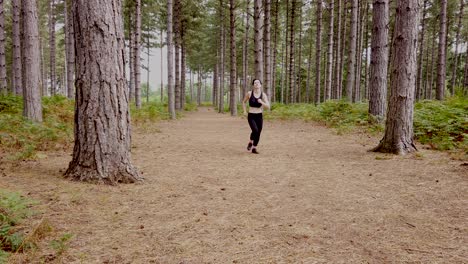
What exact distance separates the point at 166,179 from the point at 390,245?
3.53 meters

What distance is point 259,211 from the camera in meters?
3.87

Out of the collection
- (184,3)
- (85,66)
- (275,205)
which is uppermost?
(184,3)

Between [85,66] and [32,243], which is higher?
[85,66]

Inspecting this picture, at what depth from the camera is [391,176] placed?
546 centimetres

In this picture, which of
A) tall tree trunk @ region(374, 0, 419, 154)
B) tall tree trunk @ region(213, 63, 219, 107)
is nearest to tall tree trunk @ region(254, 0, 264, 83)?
tall tree trunk @ region(374, 0, 419, 154)

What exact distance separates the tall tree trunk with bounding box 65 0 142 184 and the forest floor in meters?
0.32

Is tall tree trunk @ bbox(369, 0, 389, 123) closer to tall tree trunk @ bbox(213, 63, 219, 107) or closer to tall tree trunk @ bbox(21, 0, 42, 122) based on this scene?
tall tree trunk @ bbox(21, 0, 42, 122)

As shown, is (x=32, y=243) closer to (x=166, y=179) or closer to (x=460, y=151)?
(x=166, y=179)

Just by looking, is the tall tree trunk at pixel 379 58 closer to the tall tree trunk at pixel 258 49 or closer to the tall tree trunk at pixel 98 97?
the tall tree trunk at pixel 258 49

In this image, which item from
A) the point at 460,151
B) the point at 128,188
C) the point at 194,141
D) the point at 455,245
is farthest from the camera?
the point at 194,141

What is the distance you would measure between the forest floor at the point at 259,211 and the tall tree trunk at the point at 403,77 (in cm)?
56

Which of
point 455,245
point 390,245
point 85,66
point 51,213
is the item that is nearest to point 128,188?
point 51,213

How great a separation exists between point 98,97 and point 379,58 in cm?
920

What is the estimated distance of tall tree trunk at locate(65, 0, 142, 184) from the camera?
4652 mm
